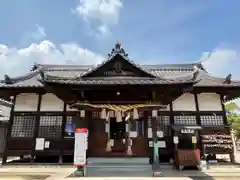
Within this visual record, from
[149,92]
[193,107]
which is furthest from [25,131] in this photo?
[193,107]

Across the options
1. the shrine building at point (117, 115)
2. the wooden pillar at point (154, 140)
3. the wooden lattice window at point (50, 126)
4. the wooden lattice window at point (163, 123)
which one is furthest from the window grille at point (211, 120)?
the wooden lattice window at point (50, 126)

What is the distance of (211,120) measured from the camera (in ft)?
37.4

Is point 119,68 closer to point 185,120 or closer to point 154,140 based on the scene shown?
point 154,140

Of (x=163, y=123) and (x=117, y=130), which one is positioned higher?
(x=163, y=123)

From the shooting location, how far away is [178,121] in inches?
447

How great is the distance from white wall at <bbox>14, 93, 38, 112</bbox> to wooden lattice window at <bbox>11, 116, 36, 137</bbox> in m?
0.57

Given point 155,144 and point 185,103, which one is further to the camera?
point 185,103

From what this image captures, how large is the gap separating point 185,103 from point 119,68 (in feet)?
15.9

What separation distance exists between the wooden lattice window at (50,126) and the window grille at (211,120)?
8.93 metres

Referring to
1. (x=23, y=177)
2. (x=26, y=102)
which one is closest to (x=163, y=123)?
(x=23, y=177)

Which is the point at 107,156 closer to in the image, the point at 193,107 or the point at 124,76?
the point at 124,76

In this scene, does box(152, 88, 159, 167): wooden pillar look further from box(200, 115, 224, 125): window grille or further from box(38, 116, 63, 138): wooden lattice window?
box(38, 116, 63, 138): wooden lattice window

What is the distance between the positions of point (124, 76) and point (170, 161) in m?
5.59

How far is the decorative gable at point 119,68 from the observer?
10.6 meters
